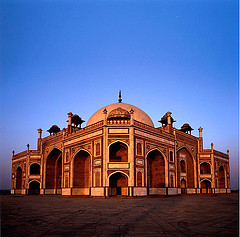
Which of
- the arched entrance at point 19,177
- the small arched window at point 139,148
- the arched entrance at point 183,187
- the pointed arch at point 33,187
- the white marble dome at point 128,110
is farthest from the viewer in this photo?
the arched entrance at point 19,177

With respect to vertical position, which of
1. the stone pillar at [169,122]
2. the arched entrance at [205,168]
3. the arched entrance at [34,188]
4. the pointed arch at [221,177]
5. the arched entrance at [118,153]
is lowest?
the arched entrance at [34,188]

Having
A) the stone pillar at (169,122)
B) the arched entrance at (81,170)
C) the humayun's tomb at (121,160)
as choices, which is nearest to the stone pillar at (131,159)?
the humayun's tomb at (121,160)

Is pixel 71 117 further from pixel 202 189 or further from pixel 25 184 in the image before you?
pixel 202 189

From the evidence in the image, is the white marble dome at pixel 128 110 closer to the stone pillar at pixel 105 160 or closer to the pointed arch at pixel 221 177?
the stone pillar at pixel 105 160

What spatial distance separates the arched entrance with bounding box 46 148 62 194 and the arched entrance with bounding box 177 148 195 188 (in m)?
20.3

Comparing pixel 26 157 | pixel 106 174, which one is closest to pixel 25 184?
pixel 26 157

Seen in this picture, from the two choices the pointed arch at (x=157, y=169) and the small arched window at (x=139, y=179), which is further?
the pointed arch at (x=157, y=169)

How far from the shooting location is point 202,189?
44.8m

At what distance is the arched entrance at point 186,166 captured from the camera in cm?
4014

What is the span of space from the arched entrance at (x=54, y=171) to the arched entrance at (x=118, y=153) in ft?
48.1

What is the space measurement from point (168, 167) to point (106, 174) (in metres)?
10.2

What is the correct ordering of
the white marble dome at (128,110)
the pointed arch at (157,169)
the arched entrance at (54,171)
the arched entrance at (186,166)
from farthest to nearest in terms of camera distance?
the arched entrance at (54,171), the arched entrance at (186,166), the white marble dome at (128,110), the pointed arch at (157,169)

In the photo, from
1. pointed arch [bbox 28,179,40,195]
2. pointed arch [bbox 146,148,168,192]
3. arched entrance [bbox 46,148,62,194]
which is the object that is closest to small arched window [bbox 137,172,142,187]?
pointed arch [bbox 146,148,168,192]

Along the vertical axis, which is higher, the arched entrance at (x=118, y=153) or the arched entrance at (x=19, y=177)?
the arched entrance at (x=118, y=153)
